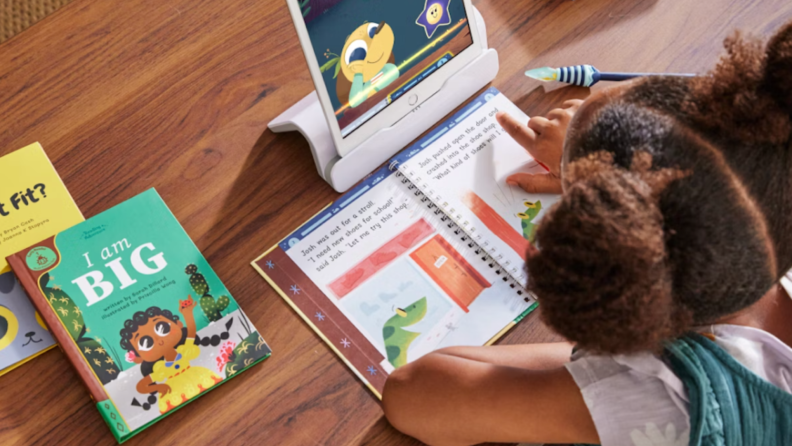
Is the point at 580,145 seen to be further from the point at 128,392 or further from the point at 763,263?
the point at 128,392

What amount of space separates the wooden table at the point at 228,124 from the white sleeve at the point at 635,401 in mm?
155

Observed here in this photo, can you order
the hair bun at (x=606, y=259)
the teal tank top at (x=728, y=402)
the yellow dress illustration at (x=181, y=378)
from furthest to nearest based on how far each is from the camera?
1. the yellow dress illustration at (x=181, y=378)
2. the teal tank top at (x=728, y=402)
3. the hair bun at (x=606, y=259)

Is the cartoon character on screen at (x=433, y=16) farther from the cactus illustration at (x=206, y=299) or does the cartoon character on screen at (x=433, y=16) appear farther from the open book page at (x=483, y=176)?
the cactus illustration at (x=206, y=299)

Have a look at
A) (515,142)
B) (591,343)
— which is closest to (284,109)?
(515,142)

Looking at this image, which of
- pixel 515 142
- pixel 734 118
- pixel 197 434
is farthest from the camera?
pixel 515 142

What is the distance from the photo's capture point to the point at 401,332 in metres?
0.72

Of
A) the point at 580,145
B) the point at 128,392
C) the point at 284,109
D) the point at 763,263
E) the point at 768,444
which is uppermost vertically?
the point at 284,109

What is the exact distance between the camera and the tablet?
2.33ft

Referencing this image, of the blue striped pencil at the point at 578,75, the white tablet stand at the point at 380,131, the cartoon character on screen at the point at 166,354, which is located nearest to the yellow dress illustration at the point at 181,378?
the cartoon character on screen at the point at 166,354

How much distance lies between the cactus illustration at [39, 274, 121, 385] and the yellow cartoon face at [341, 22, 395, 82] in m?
0.38

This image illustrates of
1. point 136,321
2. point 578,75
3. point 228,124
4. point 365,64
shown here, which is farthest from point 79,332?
point 578,75

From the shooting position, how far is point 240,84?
896mm

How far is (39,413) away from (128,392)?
9cm

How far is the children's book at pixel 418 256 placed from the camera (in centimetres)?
73
